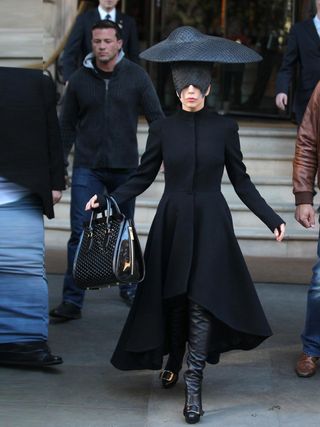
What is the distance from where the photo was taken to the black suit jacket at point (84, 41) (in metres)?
8.95

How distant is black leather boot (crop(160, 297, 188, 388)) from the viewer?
5355 millimetres

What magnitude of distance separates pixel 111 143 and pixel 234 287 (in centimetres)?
202

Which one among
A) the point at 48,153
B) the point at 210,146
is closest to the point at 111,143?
the point at 48,153

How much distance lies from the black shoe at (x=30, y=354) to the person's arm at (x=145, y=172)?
97 centimetres

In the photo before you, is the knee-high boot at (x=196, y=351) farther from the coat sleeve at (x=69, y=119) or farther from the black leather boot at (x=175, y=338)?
the coat sleeve at (x=69, y=119)

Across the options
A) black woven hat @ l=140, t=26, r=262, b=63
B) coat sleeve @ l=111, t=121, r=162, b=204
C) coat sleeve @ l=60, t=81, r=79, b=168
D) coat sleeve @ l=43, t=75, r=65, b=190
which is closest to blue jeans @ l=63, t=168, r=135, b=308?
coat sleeve @ l=60, t=81, r=79, b=168

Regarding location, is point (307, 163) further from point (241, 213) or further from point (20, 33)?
point (241, 213)

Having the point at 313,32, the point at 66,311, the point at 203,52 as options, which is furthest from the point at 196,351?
the point at 313,32

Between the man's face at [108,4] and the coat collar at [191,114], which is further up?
the coat collar at [191,114]

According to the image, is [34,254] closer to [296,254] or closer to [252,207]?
[252,207]

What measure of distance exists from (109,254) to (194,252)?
445 millimetres

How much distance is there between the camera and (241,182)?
17.7ft

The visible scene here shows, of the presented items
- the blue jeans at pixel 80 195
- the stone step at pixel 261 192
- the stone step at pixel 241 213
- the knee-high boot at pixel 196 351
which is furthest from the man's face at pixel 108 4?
the knee-high boot at pixel 196 351

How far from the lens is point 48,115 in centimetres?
593
